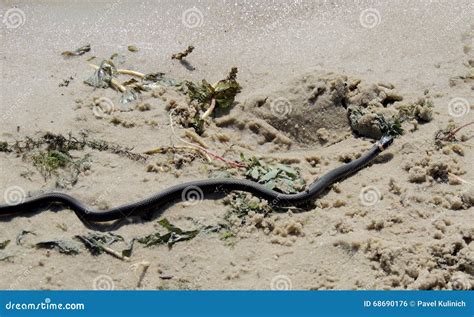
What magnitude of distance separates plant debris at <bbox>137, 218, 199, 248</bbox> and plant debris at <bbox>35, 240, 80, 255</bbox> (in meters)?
0.51

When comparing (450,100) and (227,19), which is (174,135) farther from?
(450,100)

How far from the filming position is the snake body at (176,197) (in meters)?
5.55

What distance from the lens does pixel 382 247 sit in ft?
16.5

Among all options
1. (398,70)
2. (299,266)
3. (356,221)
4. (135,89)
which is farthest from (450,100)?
(135,89)
